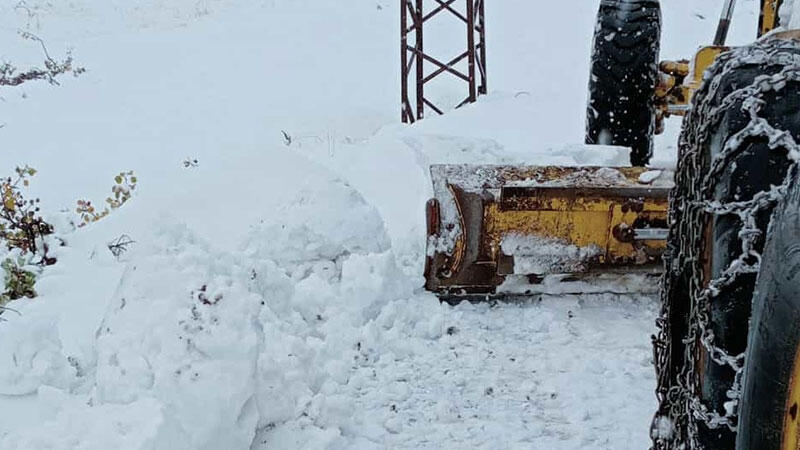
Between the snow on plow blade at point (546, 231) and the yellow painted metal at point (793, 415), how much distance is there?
2.35 metres

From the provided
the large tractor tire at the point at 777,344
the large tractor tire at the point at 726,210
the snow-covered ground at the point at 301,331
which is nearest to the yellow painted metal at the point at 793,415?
the large tractor tire at the point at 777,344

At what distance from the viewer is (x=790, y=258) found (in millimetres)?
1273

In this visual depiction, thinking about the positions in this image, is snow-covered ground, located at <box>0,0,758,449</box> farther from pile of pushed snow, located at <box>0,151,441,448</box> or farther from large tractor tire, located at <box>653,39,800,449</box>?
large tractor tire, located at <box>653,39,800,449</box>

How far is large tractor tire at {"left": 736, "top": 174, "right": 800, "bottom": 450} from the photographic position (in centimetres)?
125

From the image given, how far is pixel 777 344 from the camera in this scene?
50.5 inches

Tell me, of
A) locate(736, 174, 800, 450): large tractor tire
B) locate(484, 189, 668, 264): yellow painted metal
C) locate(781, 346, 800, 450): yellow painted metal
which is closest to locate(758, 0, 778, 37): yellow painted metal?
locate(484, 189, 668, 264): yellow painted metal

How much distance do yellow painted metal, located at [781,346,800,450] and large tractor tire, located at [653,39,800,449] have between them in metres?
0.15

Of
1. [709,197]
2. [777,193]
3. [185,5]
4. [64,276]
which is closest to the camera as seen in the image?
[777,193]

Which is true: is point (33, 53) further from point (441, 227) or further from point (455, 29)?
point (441, 227)

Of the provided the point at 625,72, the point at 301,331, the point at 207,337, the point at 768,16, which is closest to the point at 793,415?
the point at 207,337

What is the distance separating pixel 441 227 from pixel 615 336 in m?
0.94

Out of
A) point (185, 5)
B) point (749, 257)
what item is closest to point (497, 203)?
point (749, 257)

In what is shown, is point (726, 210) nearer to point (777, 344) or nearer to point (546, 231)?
point (777, 344)

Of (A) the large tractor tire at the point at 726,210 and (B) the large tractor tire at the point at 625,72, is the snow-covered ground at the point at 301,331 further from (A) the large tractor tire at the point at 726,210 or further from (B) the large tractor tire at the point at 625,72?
(A) the large tractor tire at the point at 726,210
